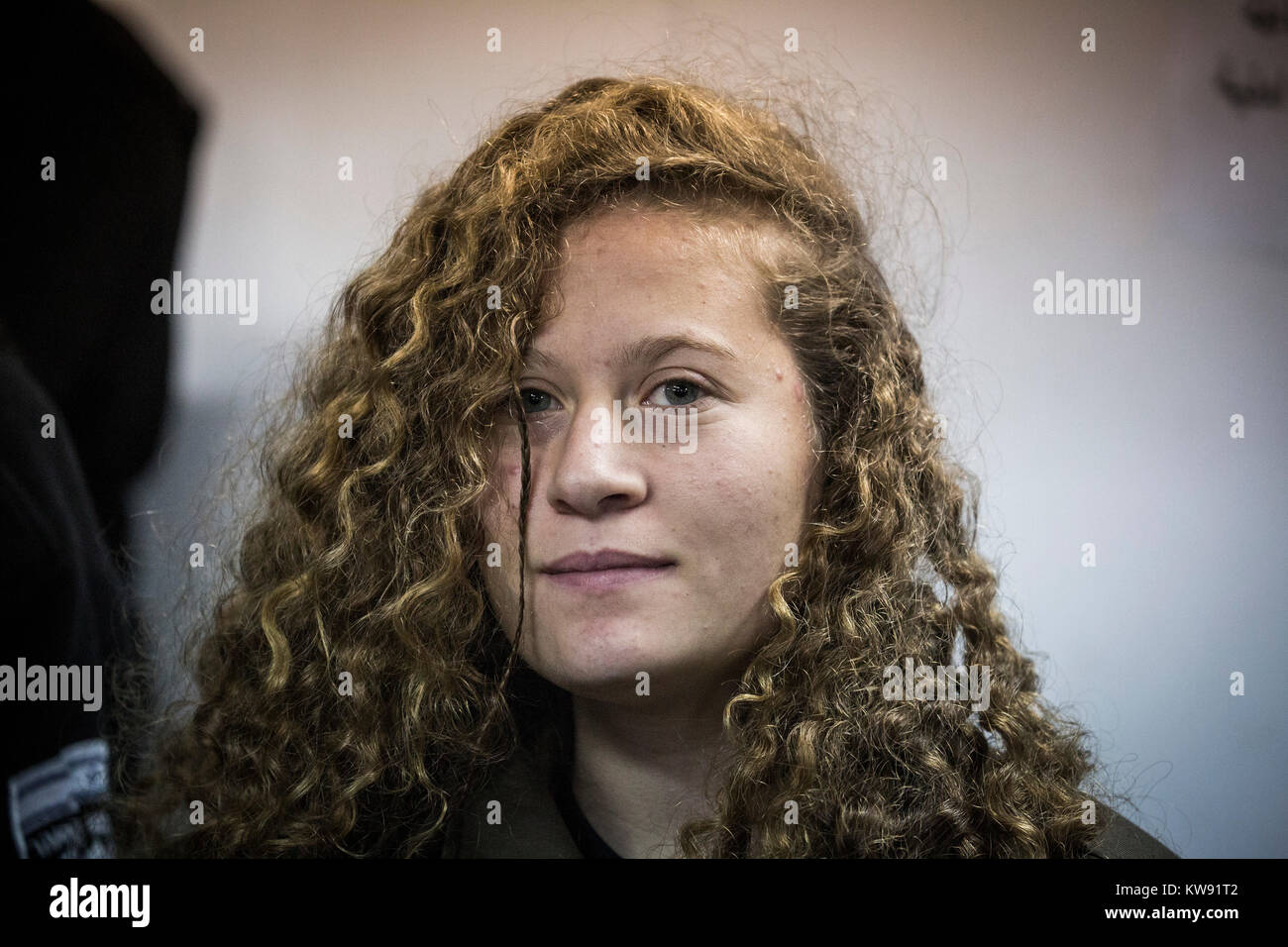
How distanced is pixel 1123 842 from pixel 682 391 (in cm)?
105

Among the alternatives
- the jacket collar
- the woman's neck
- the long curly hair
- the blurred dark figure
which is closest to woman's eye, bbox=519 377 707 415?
the long curly hair

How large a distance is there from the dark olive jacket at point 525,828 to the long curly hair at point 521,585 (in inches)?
1.3

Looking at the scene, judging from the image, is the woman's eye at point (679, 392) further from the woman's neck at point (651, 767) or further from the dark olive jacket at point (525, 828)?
the dark olive jacket at point (525, 828)

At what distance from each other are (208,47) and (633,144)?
32.6 inches

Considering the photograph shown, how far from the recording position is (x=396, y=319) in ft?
6.13

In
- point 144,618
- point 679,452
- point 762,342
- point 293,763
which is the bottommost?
point 293,763

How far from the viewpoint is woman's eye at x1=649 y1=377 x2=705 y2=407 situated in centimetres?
170

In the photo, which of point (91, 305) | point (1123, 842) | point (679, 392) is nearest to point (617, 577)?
point (679, 392)

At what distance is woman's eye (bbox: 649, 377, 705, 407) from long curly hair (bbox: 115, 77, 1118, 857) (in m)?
0.18

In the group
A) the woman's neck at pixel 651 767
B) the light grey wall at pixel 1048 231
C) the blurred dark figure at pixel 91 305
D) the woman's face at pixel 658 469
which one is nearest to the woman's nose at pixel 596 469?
the woman's face at pixel 658 469

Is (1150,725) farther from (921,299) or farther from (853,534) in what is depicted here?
(921,299)

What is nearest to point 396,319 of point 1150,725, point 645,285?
point 645,285

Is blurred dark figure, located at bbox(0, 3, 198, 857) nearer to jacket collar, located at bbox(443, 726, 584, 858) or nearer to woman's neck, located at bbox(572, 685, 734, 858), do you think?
jacket collar, located at bbox(443, 726, 584, 858)

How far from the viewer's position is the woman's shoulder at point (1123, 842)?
1.81m
